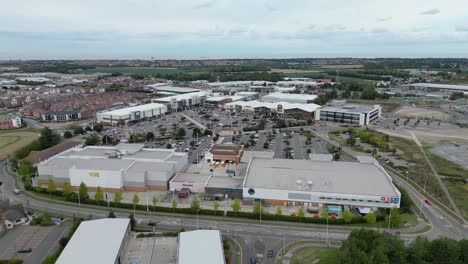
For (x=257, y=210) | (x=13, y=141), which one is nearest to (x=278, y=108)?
(x=13, y=141)

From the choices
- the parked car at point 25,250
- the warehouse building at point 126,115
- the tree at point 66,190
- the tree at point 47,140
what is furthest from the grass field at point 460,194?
the warehouse building at point 126,115

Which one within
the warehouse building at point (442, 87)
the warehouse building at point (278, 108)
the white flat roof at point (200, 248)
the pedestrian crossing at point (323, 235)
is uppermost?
the warehouse building at point (442, 87)

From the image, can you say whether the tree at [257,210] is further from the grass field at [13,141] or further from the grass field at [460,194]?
the grass field at [13,141]

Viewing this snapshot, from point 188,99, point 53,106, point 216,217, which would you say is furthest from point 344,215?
point 53,106

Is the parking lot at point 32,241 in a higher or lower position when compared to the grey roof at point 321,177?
lower

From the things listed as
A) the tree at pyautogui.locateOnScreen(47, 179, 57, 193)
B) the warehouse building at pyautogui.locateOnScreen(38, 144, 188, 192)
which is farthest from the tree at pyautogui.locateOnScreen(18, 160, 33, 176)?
the tree at pyautogui.locateOnScreen(47, 179, 57, 193)

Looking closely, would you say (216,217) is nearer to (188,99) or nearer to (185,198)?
(185,198)

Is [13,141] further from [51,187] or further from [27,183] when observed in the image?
[51,187]
